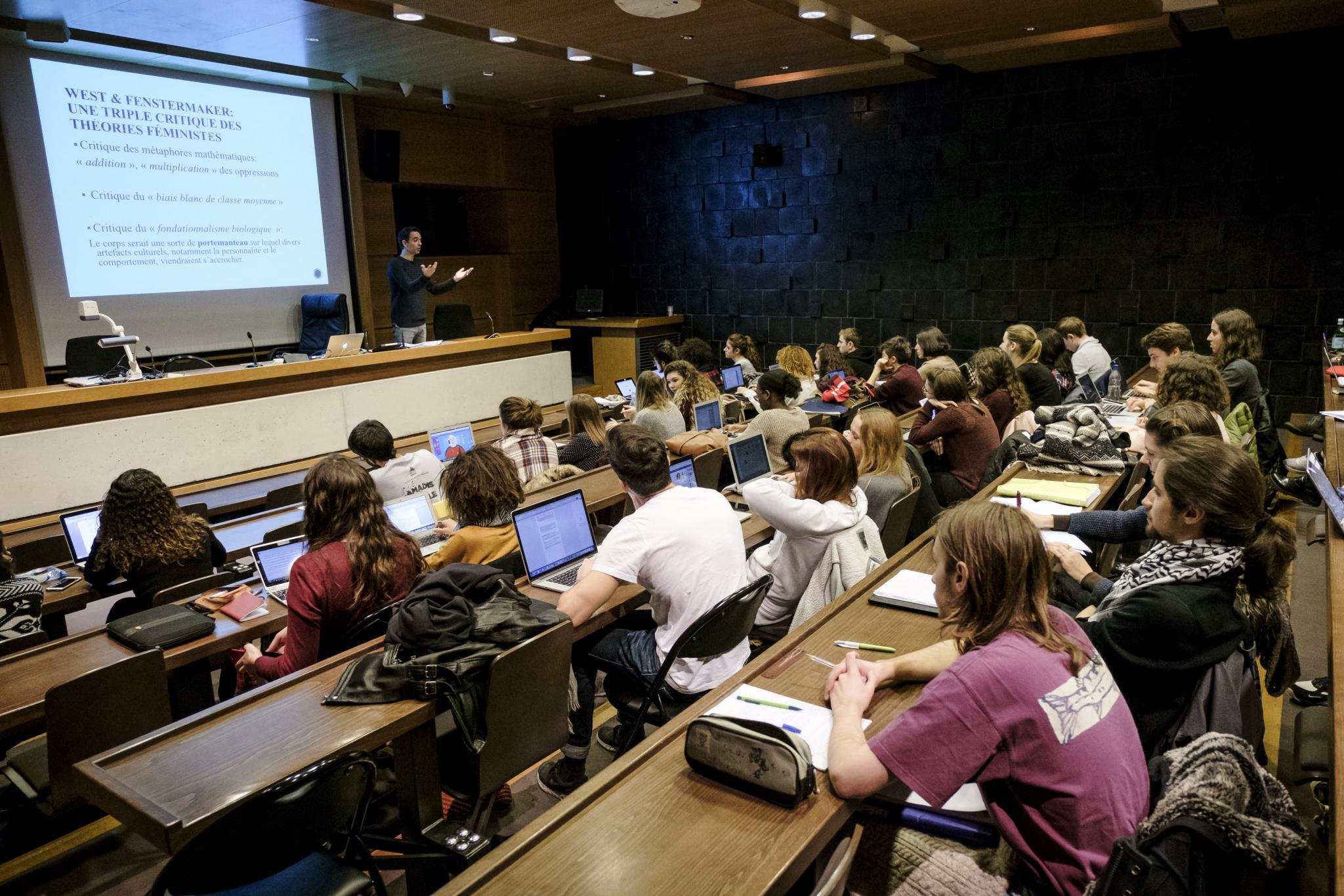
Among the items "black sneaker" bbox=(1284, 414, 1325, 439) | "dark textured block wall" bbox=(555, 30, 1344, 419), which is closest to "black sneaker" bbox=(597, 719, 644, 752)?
"black sneaker" bbox=(1284, 414, 1325, 439)

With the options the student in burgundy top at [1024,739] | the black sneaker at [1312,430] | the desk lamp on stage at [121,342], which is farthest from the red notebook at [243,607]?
the black sneaker at [1312,430]

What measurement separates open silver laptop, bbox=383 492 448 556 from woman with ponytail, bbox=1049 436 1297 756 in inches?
104

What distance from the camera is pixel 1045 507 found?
3.22 m

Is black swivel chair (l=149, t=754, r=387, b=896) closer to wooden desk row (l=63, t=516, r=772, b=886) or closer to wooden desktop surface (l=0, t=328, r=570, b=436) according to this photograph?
wooden desk row (l=63, t=516, r=772, b=886)

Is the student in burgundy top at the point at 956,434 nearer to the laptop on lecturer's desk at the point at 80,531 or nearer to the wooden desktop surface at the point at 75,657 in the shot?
the wooden desktop surface at the point at 75,657

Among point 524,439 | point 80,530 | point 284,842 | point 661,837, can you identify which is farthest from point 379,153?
point 661,837

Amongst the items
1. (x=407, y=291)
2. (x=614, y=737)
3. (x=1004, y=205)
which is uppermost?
(x=1004, y=205)

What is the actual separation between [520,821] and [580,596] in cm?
81

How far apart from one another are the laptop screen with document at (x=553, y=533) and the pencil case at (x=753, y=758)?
1.54 metres

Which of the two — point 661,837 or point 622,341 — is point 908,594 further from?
point 622,341

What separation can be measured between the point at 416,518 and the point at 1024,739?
9.60 feet

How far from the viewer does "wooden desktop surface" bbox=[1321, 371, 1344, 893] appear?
134 cm

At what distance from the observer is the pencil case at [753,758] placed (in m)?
1.55

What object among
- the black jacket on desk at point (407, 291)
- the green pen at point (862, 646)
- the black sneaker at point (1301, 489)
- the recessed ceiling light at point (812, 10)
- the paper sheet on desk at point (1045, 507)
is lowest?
the black sneaker at point (1301, 489)
